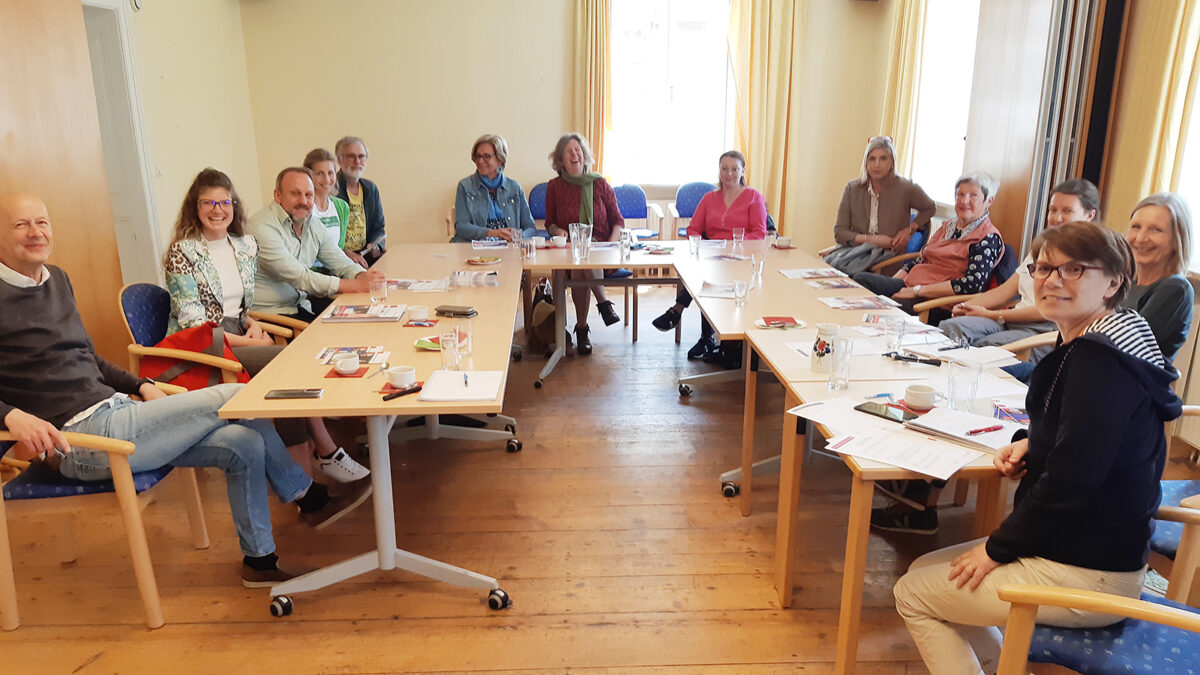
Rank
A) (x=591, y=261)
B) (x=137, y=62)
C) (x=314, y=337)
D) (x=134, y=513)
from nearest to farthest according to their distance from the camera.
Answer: (x=134, y=513), (x=314, y=337), (x=591, y=261), (x=137, y=62)

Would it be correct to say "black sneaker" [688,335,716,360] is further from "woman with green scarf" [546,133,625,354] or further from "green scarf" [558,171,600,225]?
"green scarf" [558,171,600,225]

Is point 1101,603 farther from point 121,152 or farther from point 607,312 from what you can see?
point 121,152

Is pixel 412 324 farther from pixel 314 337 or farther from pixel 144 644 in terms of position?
pixel 144 644

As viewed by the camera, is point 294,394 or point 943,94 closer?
point 294,394

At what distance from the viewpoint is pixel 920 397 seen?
1.98 metres

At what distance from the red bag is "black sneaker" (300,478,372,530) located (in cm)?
55

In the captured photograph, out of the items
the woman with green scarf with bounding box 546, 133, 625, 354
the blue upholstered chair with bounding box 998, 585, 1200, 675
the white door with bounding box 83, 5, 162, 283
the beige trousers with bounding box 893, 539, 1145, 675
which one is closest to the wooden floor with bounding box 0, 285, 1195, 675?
the beige trousers with bounding box 893, 539, 1145, 675

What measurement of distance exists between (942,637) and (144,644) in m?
2.02

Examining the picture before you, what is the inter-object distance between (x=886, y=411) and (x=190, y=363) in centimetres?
221

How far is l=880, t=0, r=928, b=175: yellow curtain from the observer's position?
18.6ft

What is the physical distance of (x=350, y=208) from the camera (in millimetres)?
4723

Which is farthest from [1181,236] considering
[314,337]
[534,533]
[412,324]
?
[314,337]

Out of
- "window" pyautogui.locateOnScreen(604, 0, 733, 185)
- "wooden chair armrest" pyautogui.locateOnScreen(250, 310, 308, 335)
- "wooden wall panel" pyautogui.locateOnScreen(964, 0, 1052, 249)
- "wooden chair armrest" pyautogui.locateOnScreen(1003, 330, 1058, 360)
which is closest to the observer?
"wooden chair armrest" pyautogui.locateOnScreen(1003, 330, 1058, 360)

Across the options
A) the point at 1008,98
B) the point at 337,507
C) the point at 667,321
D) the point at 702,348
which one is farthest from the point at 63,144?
the point at 1008,98
